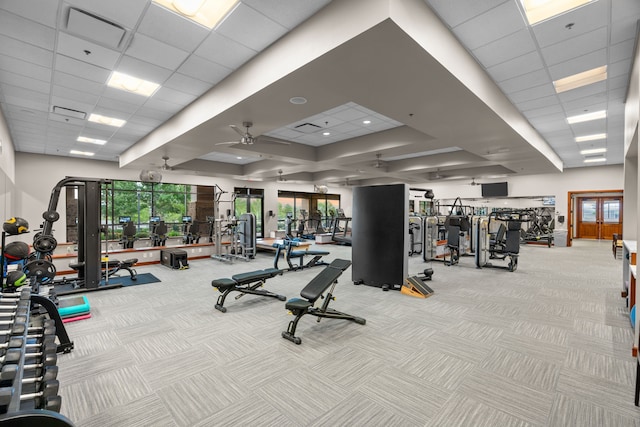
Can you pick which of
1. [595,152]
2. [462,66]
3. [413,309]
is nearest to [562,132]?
[595,152]

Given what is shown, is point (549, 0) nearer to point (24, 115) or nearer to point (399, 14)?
point (399, 14)

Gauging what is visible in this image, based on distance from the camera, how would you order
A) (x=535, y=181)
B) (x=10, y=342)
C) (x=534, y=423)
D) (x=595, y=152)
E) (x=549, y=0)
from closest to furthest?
(x=10, y=342) → (x=534, y=423) → (x=549, y=0) → (x=595, y=152) → (x=535, y=181)

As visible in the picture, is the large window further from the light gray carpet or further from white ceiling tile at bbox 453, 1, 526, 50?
white ceiling tile at bbox 453, 1, 526, 50

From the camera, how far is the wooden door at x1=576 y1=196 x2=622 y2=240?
1359cm

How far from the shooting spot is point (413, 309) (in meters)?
4.31

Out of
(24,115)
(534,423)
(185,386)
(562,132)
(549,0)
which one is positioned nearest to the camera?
(534,423)

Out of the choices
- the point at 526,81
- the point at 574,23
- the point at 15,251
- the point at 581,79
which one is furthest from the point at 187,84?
the point at 581,79

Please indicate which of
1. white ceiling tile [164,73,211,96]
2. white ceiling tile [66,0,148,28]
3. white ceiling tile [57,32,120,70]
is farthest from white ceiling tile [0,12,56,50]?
white ceiling tile [164,73,211,96]

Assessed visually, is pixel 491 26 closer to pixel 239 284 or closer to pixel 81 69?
pixel 239 284

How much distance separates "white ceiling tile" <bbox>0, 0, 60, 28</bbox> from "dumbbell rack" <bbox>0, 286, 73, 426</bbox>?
2571mm

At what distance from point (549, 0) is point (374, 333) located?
3.77m

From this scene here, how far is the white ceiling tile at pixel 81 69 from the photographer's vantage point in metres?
3.69

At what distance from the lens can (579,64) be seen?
12.6ft

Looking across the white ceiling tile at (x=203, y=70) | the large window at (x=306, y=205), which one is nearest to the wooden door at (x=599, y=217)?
the large window at (x=306, y=205)
